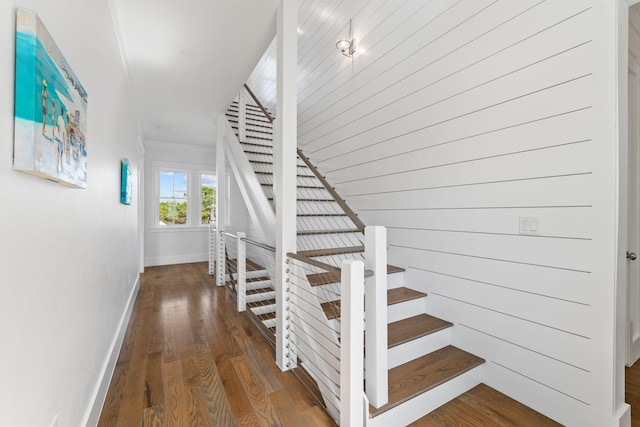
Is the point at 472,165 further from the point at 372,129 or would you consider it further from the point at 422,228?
→ the point at 372,129

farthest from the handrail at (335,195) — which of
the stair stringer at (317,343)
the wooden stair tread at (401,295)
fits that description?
the stair stringer at (317,343)

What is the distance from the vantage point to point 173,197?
636cm

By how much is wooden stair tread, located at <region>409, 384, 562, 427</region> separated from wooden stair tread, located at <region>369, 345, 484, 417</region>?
0.54 feet

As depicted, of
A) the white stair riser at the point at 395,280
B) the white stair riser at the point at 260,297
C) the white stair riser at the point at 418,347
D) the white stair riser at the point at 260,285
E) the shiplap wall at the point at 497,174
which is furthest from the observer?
the white stair riser at the point at 260,285

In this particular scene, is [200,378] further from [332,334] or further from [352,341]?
[352,341]

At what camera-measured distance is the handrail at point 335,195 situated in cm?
310

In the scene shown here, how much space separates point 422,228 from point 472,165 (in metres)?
0.67

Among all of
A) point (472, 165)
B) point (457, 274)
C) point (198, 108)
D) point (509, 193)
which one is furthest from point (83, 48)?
point (198, 108)

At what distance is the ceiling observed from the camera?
234cm

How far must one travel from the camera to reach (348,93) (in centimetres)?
325

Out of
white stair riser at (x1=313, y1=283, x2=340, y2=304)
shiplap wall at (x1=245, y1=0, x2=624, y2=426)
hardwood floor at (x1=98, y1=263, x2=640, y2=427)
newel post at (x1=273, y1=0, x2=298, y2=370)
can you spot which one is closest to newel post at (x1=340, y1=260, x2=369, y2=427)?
hardwood floor at (x1=98, y1=263, x2=640, y2=427)

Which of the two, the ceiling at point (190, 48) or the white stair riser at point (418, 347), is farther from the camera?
the ceiling at point (190, 48)

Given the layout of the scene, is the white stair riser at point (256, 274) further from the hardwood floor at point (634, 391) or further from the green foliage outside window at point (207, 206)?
the hardwood floor at point (634, 391)

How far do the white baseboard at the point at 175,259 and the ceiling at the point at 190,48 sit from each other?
318 cm
